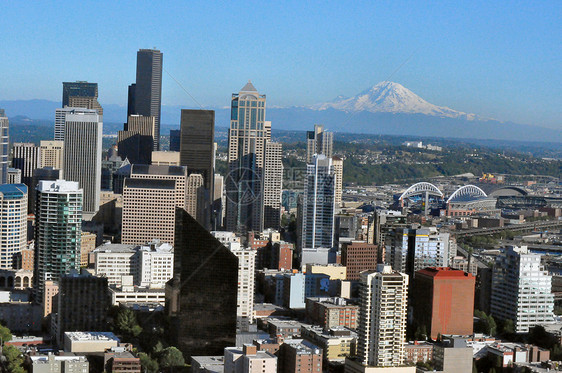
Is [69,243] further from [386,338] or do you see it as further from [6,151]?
[6,151]

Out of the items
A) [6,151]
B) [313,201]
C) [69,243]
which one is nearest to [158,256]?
[69,243]

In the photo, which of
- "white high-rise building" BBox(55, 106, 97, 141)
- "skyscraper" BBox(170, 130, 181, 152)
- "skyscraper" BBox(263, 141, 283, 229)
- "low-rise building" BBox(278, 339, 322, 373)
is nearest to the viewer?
"low-rise building" BBox(278, 339, 322, 373)

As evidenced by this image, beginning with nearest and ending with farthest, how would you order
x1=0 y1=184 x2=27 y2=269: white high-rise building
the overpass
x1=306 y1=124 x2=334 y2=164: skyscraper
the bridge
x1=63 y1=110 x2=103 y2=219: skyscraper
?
x1=0 y1=184 x2=27 y2=269: white high-rise building, x1=306 y1=124 x2=334 y2=164: skyscraper, the overpass, x1=63 y1=110 x2=103 y2=219: skyscraper, the bridge

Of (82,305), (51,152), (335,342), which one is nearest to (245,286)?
(82,305)

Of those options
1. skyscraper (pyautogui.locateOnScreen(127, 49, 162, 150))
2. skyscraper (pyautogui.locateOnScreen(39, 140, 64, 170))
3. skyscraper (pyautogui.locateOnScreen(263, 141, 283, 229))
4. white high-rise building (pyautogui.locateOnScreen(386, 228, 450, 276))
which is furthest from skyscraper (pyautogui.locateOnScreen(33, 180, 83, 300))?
skyscraper (pyautogui.locateOnScreen(39, 140, 64, 170))

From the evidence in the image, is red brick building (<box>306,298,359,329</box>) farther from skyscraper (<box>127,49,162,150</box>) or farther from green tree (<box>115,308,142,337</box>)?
skyscraper (<box>127,49,162,150</box>)

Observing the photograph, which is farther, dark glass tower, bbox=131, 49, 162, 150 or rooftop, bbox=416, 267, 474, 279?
dark glass tower, bbox=131, 49, 162, 150

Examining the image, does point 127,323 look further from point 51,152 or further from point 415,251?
point 51,152

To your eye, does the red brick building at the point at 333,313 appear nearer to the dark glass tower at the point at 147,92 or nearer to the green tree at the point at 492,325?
the green tree at the point at 492,325

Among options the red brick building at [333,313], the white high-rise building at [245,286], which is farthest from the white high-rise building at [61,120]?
the red brick building at [333,313]
